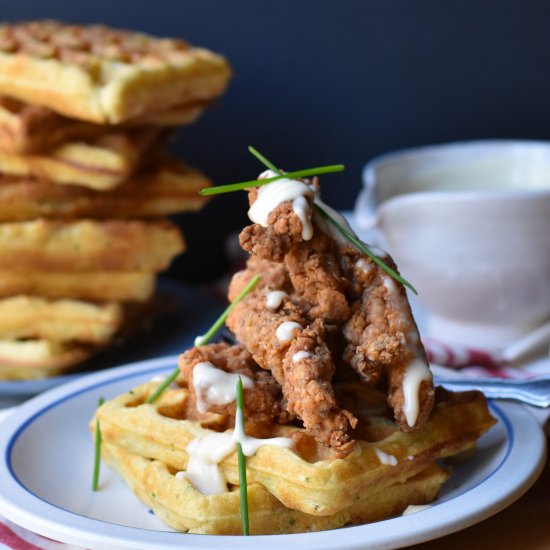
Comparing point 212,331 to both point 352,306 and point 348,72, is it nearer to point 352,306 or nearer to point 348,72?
point 352,306

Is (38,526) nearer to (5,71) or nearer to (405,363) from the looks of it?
(405,363)

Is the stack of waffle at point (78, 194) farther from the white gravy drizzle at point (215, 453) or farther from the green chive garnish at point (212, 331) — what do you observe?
the white gravy drizzle at point (215, 453)

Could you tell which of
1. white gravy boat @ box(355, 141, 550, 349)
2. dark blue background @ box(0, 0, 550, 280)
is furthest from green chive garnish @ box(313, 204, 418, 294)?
dark blue background @ box(0, 0, 550, 280)

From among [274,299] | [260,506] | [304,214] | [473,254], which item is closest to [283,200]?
[304,214]

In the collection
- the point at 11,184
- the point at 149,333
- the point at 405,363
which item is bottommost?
the point at 149,333

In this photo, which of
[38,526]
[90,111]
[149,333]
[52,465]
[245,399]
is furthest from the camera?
[149,333]

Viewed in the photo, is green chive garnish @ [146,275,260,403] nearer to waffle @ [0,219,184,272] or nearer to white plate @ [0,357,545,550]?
white plate @ [0,357,545,550]

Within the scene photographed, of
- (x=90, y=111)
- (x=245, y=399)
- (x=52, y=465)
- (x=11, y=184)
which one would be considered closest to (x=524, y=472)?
(x=245, y=399)
